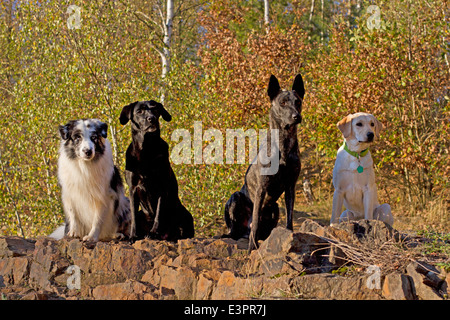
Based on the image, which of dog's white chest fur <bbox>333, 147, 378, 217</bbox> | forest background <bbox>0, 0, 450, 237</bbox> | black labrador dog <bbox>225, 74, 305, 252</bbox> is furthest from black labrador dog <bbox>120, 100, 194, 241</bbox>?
forest background <bbox>0, 0, 450, 237</bbox>

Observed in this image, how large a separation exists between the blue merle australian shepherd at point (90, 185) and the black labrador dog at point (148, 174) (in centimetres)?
40

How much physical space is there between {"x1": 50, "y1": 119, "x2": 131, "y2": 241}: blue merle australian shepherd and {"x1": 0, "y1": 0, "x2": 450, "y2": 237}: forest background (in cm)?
202

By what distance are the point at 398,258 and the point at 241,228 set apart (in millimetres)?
2035

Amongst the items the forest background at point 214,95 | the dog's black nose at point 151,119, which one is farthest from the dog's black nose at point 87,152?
the forest background at point 214,95

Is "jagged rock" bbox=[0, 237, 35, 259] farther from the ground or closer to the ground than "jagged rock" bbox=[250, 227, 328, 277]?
closer to the ground

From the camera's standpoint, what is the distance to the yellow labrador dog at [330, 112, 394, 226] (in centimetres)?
538

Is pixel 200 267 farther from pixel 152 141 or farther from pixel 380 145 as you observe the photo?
pixel 380 145

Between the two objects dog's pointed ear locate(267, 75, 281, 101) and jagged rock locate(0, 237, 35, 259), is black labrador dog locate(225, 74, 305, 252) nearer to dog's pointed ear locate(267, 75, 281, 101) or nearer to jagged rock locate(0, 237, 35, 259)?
dog's pointed ear locate(267, 75, 281, 101)

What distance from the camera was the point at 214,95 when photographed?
28.2ft

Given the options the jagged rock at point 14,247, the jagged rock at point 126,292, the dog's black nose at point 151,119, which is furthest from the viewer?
the jagged rock at point 14,247

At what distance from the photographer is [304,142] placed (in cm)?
1298

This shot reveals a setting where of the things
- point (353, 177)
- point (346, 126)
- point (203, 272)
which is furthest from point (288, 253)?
point (346, 126)

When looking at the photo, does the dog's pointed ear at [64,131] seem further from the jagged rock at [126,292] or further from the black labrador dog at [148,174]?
the jagged rock at [126,292]

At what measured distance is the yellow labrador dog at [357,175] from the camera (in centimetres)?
538
